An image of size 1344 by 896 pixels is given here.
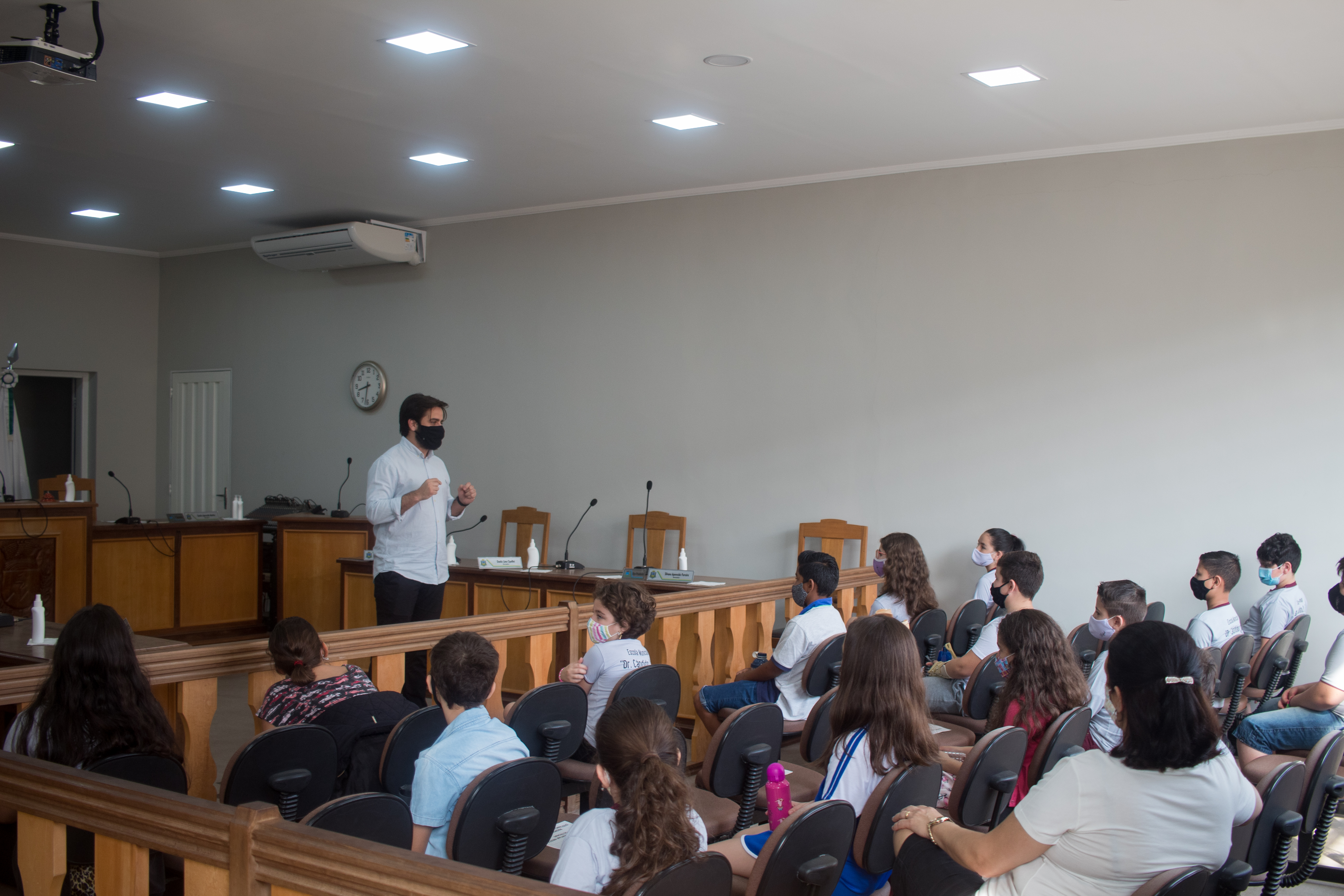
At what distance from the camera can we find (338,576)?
787 centimetres

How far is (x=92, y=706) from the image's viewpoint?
2.32 m

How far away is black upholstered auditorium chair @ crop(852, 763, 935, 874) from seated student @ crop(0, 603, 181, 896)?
1501 millimetres

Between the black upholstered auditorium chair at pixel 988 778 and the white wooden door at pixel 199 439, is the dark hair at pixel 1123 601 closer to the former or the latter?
the black upholstered auditorium chair at pixel 988 778

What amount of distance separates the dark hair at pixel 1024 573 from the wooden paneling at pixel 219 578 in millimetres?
Result: 6317

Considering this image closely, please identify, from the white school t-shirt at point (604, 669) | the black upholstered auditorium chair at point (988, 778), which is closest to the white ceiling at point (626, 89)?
the white school t-shirt at point (604, 669)

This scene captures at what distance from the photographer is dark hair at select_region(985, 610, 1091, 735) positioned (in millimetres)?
2846

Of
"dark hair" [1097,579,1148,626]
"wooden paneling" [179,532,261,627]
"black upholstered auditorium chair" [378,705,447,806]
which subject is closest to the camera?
"black upholstered auditorium chair" [378,705,447,806]

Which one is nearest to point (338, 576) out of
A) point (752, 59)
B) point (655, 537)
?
point (655, 537)

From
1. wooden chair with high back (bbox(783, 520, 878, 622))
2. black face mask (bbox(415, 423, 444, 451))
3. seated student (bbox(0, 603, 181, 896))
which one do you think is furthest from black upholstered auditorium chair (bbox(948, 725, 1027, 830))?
wooden chair with high back (bbox(783, 520, 878, 622))

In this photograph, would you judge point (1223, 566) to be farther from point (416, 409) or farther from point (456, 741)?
Answer: point (456, 741)

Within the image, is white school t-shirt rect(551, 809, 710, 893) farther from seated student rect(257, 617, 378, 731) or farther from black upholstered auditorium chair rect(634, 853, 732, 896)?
seated student rect(257, 617, 378, 731)

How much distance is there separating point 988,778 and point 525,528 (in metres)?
5.71

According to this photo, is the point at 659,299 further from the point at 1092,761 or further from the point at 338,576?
the point at 1092,761

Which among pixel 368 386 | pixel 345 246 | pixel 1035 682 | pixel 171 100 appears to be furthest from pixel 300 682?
pixel 368 386
